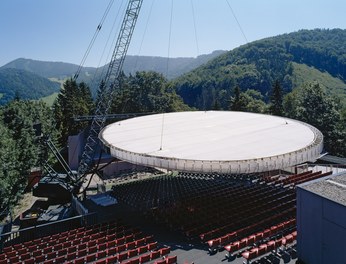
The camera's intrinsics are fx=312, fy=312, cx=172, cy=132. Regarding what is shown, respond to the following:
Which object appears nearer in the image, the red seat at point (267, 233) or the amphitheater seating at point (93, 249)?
the amphitheater seating at point (93, 249)

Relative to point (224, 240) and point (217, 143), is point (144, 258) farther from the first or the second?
point (217, 143)

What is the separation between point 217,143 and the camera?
28922mm

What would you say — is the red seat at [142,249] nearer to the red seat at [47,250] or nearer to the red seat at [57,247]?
the red seat at [57,247]

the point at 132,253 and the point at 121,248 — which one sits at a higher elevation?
the point at 132,253

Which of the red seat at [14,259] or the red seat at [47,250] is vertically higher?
the red seat at [14,259]

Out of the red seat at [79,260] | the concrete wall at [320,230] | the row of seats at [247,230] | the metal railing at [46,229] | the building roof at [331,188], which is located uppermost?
the building roof at [331,188]

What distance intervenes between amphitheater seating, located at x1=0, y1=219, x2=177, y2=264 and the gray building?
23.4ft

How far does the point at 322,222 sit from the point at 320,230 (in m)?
0.49

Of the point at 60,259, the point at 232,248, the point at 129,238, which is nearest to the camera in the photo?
the point at 232,248

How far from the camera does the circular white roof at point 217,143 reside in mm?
24031

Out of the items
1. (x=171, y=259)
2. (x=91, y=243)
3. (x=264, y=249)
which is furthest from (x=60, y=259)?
(x=264, y=249)

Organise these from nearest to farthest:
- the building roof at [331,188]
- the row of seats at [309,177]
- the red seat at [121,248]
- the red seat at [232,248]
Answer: the building roof at [331,188]
the red seat at [232,248]
the red seat at [121,248]
the row of seats at [309,177]

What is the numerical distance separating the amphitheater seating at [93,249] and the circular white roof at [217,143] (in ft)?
21.1

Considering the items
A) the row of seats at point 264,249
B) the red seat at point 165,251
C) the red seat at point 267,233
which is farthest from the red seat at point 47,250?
the red seat at point 267,233
